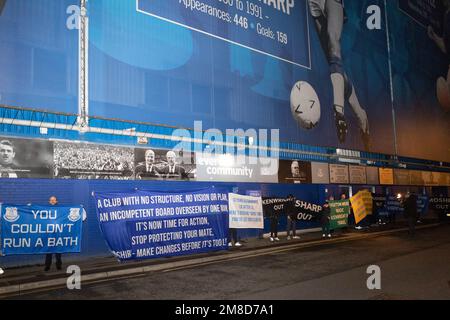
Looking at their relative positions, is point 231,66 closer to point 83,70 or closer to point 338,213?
point 83,70

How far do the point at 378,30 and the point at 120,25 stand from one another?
Answer: 76.1 ft

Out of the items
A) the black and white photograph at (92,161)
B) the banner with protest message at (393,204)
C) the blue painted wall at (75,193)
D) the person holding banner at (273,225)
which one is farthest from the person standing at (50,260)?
the banner with protest message at (393,204)

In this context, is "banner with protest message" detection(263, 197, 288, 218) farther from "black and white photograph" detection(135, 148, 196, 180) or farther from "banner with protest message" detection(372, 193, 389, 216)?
"banner with protest message" detection(372, 193, 389, 216)

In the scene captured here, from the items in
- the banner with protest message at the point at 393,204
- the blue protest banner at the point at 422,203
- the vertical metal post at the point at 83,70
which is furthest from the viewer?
the blue protest banner at the point at 422,203

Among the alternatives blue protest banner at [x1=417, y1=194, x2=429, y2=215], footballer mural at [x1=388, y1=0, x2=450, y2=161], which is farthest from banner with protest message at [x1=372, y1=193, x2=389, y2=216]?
footballer mural at [x1=388, y1=0, x2=450, y2=161]

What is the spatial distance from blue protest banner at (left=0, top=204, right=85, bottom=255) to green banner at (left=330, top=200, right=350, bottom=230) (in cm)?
1138

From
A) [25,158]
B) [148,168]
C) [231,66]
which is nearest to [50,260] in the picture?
[25,158]

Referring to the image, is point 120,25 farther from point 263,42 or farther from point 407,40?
point 407,40

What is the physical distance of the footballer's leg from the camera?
82.1 feet

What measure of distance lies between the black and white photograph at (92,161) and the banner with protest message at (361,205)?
1159 centimetres

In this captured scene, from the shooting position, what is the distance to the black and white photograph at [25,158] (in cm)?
1149

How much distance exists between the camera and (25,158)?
11.8 m

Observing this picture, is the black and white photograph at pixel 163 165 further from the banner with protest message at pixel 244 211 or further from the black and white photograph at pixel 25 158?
the black and white photograph at pixel 25 158

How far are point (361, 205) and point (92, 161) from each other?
13655 mm
